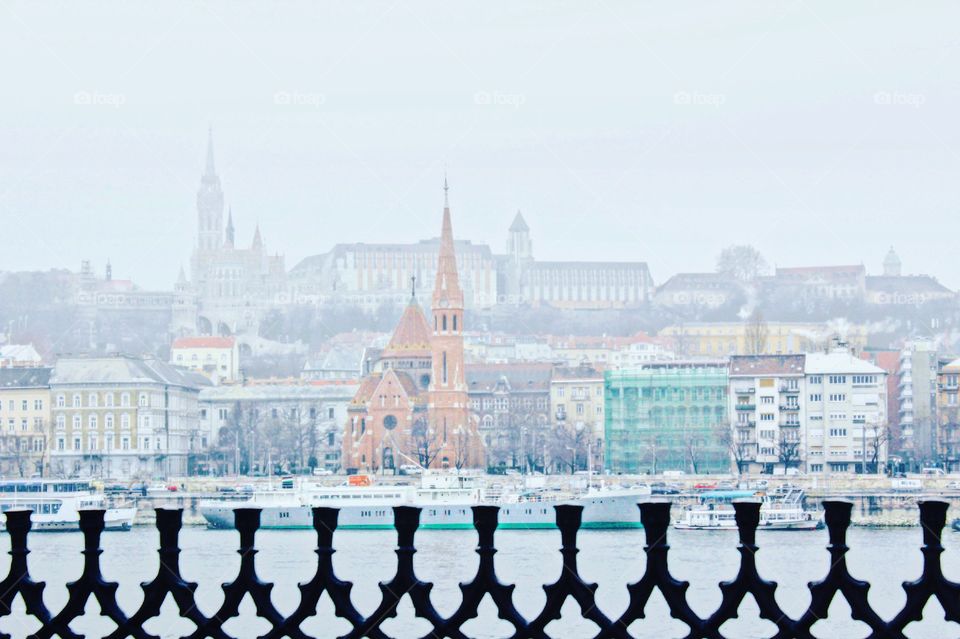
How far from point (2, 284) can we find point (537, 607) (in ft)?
427

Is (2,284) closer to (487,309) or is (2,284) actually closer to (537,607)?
(487,309)

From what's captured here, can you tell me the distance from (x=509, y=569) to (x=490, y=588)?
36394 millimetres

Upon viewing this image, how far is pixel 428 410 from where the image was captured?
344 feet

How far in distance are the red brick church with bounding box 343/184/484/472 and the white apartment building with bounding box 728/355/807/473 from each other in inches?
644

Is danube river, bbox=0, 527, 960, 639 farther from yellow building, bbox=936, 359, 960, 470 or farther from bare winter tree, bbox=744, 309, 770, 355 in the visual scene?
bare winter tree, bbox=744, 309, 770, 355

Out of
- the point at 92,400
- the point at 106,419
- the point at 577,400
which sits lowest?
the point at 106,419

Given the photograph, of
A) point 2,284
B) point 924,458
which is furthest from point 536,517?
point 2,284

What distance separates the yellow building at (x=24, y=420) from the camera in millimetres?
97188

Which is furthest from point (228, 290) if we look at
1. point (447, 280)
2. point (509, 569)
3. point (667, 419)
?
point (509, 569)

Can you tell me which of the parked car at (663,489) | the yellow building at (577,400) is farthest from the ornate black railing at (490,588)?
the yellow building at (577,400)

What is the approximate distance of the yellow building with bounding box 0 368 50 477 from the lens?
319 ft

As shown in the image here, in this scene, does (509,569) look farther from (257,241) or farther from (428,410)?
(257,241)

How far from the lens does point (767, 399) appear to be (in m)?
87.9

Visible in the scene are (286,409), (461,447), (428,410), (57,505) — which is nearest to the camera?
(57,505)
